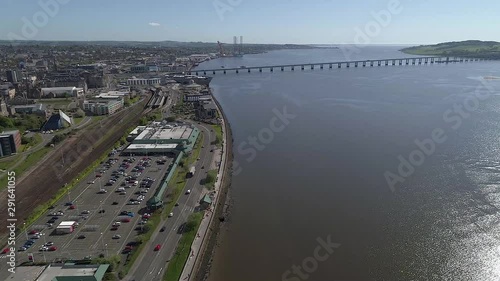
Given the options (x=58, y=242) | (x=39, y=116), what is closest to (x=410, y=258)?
(x=58, y=242)

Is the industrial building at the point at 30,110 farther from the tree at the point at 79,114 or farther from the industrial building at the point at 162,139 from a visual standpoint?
the industrial building at the point at 162,139

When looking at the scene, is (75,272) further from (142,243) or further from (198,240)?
(198,240)

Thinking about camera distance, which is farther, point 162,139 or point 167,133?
point 167,133

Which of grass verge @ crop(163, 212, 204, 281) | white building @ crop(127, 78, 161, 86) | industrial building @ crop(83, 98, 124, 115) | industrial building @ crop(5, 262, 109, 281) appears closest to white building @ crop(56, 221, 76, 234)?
industrial building @ crop(5, 262, 109, 281)

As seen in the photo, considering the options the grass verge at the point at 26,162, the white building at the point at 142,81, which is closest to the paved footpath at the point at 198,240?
the grass verge at the point at 26,162

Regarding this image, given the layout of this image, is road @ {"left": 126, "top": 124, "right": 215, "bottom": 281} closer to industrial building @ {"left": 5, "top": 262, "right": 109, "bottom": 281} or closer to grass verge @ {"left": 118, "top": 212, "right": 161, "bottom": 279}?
grass verge @ {"left": 118, "top": 212, "right": 161, "bottom": 279}

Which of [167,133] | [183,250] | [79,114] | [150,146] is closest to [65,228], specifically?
[183,250]
